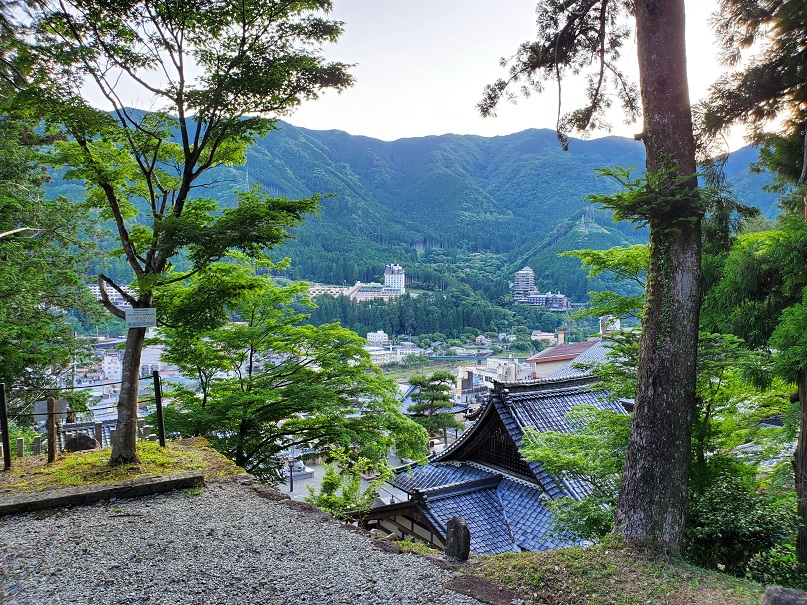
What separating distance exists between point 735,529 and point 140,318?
6.37 meters

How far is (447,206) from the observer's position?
95625 millimetres

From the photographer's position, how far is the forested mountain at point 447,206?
64856 millimetres

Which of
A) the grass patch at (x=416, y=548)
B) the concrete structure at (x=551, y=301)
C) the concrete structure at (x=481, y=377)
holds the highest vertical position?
the concrete structure at (x=551, y=301)

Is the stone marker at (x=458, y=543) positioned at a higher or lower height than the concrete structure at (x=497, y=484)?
higher

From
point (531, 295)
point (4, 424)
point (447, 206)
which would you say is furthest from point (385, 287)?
point (4, 424)

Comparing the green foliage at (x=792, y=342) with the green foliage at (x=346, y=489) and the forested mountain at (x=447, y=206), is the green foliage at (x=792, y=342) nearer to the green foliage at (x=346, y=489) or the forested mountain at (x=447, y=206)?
the green foliage at (x=346, y=489)

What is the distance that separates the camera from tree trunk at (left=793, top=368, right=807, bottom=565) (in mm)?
4344

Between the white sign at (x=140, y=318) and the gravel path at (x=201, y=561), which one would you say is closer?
the gravel path at (x=201, y=561)

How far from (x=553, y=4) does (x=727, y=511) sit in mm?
5562

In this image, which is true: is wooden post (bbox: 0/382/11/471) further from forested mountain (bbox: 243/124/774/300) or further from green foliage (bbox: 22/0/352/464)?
forested mountain (bbox: 243/124/774/300)

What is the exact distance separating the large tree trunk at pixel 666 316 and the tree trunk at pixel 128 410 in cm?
523

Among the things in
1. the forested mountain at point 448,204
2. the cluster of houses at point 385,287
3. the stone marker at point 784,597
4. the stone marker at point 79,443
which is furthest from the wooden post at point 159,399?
the cluster of houses at point 385,287

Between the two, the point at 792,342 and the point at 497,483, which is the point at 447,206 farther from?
the point at 792,342

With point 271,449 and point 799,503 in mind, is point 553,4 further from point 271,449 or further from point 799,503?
point 271,449
